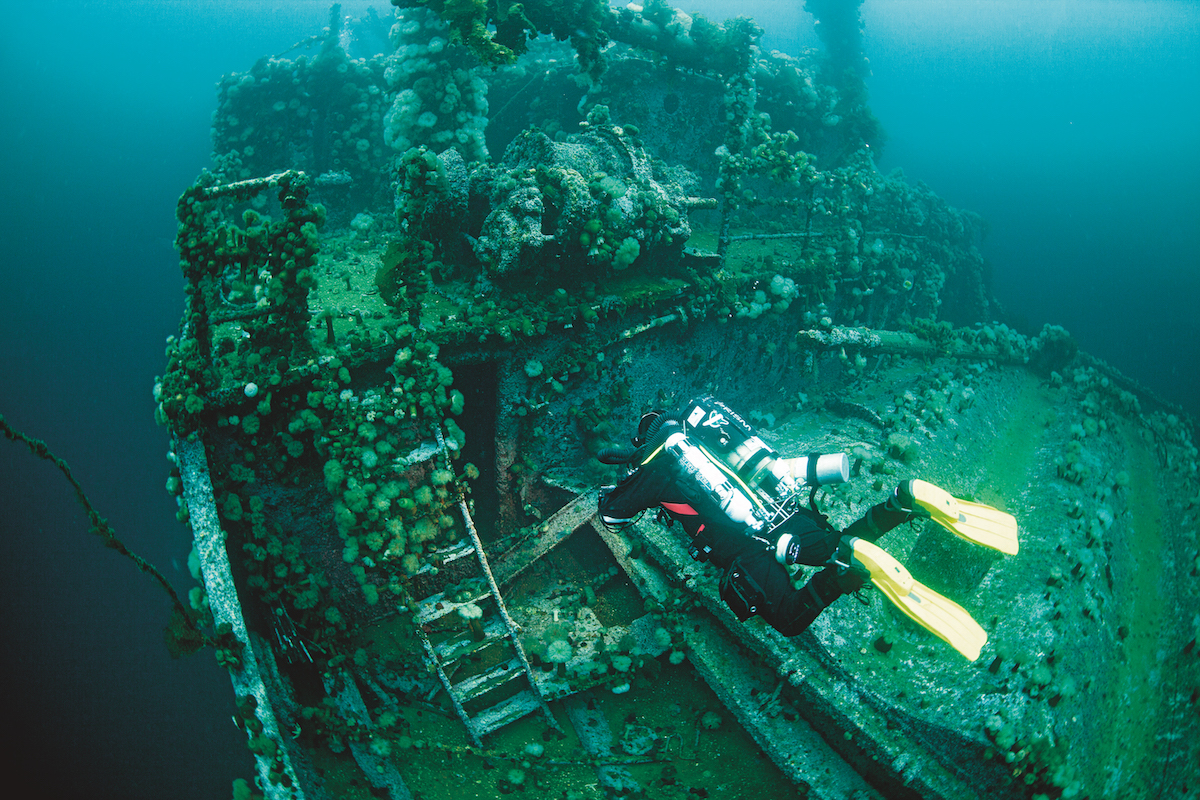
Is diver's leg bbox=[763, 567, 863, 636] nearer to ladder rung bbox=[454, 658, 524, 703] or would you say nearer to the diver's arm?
the diver's arm

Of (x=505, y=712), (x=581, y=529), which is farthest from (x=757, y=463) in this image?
(x=505, y=712)

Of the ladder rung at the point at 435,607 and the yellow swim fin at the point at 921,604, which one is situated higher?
the ladder rung at the point at 435,607

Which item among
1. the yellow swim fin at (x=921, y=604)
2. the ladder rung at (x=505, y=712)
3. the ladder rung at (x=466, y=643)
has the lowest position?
the yellow swim fin at (x=921, y=604)

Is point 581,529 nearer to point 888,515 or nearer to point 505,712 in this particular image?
point 505,712

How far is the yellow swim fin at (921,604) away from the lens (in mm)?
2574

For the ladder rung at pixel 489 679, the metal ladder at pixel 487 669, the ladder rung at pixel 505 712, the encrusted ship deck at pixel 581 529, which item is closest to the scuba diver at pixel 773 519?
the encrusted ship deck at pixel 581 529

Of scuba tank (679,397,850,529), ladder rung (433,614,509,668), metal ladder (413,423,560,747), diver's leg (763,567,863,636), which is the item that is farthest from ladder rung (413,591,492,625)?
diver's leg (763,567,863,636)

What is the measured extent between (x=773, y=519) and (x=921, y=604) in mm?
827

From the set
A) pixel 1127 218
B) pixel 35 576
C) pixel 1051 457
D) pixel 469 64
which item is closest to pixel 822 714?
pixel 1051 457

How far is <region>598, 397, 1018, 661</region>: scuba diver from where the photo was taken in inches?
105

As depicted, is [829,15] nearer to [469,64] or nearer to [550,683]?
[469,64]

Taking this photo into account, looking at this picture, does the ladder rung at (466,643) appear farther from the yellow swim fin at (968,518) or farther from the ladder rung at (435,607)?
the yellow swim fin at (968,518)

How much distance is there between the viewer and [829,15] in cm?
1967

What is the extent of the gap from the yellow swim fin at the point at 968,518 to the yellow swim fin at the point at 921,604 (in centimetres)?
42
